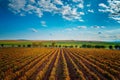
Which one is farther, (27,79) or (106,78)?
(106,78)

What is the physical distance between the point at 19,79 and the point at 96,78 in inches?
253

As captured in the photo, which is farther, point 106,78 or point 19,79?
point 106,78

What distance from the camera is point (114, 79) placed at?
43.7ft

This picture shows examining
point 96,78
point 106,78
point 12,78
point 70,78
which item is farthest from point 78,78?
point 12,78

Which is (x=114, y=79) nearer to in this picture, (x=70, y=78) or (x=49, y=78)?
(x=70, y=78)

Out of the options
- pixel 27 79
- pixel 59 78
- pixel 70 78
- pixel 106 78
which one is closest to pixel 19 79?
pixel 27 79

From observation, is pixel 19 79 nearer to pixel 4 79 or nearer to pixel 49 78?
pixel 4 79

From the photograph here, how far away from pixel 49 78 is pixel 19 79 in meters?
2.41

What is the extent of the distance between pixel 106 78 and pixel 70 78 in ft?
10.3

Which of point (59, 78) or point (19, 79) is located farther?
point (59, 78)

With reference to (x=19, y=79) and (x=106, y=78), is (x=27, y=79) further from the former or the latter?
(x=106, y=78)

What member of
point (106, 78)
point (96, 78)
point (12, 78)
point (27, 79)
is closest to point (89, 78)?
point (96, 78)

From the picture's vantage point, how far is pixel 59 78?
13.5 meters

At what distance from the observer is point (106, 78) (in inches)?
544
